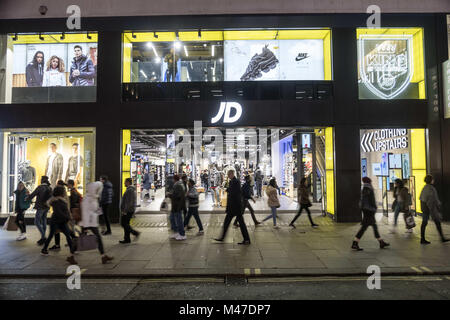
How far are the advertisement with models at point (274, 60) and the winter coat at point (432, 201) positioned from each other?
587 cm

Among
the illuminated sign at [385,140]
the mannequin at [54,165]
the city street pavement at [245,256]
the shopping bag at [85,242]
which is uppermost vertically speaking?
the illuminated sign at [385,140]

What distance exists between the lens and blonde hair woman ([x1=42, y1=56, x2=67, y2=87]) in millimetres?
11438

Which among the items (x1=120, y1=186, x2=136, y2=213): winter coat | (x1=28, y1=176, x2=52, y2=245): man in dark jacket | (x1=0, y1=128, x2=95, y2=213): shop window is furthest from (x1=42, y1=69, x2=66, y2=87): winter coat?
(x1=120, y1=186, x2=136, y2=213): winter coat

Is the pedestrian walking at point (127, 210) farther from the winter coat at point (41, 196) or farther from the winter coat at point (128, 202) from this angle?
the winter coat at point (41, 196)

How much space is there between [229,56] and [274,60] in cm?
175

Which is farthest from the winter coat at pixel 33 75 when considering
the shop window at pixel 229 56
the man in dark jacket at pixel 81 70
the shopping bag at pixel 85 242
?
the shopping bag at pixel 85 242

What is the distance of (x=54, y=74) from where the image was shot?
1152 centimetres

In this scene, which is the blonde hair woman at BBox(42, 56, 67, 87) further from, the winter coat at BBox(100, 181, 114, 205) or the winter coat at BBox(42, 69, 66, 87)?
the winter coat at BBox(100, 181, 114, 205)

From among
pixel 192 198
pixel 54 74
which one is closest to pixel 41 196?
pixel 192 198

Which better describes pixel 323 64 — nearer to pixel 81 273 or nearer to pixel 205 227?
pixel 205 227

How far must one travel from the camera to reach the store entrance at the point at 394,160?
11469mm

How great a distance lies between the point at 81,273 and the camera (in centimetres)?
557

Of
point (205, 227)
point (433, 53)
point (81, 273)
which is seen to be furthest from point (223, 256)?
point (433, 53)

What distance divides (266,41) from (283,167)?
35.1ft
